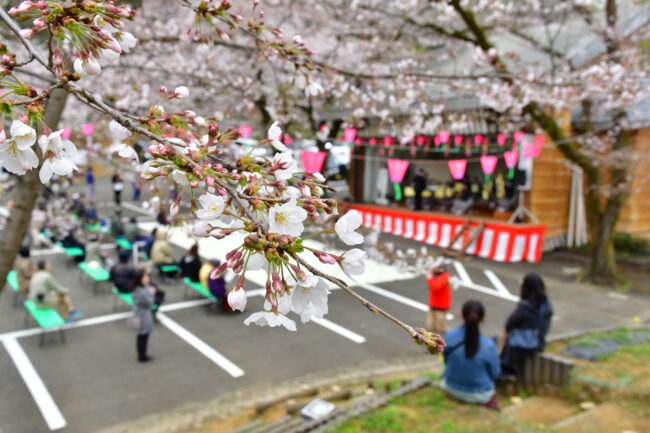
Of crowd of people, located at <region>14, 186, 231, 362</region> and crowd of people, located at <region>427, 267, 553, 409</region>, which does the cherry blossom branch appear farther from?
crowd of people, located at <region>14, 186, 231, 362</region>

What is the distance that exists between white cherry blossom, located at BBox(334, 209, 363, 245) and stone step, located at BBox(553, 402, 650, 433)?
4303 mm

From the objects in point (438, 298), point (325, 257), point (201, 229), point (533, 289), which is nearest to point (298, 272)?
point (325, 257)

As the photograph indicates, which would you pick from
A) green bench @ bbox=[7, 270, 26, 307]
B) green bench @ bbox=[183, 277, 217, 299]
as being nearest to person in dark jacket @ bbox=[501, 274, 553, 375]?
green bench @ bbox=[183, 277, 217, 299]

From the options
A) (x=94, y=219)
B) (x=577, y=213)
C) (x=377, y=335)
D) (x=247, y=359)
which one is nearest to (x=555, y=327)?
(x=377, y=335)

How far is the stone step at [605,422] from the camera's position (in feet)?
15.5

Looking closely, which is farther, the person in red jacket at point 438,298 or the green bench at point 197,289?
the green bench at point 197,289

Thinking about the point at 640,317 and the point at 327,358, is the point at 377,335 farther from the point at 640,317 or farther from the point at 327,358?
the point at 640,317

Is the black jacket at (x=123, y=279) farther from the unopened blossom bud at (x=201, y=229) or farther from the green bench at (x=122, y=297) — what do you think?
the unopened blossom bud at (x=201, y=229)

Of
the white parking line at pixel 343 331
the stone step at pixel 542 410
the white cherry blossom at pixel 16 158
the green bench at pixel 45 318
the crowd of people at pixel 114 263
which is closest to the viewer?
the white cherry blossom at pixel 16 158

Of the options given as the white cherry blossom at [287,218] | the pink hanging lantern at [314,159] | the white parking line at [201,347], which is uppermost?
the pink hanging lantern at [314,159]

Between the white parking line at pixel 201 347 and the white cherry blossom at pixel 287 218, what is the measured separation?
20.6 feet

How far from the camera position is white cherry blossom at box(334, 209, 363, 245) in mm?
1473

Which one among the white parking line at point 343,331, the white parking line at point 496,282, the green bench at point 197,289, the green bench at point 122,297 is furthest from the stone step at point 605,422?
the green bench at point 122,297

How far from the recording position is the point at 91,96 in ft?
5.02
